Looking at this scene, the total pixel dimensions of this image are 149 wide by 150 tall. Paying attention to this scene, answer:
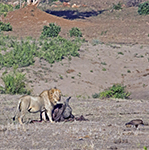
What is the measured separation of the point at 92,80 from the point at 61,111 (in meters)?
15.4

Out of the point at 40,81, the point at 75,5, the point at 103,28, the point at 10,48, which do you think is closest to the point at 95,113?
the point at 40,81

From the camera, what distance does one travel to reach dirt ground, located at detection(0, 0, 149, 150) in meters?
6.32

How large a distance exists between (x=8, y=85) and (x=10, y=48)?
9.41 metres

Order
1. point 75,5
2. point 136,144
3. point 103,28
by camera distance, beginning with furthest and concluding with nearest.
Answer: point 75,5
point 103,28
point 136,144

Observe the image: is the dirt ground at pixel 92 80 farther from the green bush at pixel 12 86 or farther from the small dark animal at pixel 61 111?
the green bush at pixel 12 86

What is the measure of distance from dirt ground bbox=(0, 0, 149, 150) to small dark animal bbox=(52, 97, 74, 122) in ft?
1.42

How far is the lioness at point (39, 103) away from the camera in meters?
7.81

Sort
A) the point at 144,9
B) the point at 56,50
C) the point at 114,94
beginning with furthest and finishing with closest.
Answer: the point at 144,9, the point at 56,50, the point at 114,94

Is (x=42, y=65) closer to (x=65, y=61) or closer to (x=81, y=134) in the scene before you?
(x=65, y=61)

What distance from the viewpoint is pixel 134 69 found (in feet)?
89.7

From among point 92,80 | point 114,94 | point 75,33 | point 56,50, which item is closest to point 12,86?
point 114,94

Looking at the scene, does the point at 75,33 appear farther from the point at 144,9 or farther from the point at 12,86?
the point at 12,86

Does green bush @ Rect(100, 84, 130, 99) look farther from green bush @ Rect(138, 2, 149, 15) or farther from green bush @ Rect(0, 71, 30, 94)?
green bush @ Rect(138, 2, 149, 15)

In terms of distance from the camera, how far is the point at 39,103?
798 centimetres
